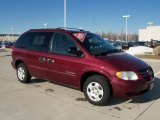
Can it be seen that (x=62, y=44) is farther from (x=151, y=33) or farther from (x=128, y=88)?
(x=151, y=33)

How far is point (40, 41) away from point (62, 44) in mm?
998

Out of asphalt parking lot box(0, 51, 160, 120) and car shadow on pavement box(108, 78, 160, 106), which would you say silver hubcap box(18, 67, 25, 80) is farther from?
car shadow on pavement box(108, 78, 160, 106)

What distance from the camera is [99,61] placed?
5.28 m

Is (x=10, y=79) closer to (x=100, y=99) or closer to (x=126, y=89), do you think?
(x=100, y=99)

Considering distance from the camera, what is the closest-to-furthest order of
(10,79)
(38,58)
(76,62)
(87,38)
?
1. (76,62)
2. (87,38)
3. (38,58)
4. (10,79)

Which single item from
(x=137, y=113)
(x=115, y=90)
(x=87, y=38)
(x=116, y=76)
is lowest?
(x=137, y=113)

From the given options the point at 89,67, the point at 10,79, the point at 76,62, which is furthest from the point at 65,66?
the point at 10,79

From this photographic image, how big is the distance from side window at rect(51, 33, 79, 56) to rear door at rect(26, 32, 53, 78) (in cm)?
27

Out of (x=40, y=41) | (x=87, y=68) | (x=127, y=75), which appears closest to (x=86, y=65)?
(x=87, y=68)

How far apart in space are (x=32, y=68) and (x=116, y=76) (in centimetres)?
302

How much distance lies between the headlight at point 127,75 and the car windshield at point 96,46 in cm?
83

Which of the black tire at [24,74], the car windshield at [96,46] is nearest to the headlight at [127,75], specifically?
the car windshield at [96,46]

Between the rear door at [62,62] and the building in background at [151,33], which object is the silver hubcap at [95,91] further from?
the building in background at [151,33]

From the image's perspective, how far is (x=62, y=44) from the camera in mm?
6145
